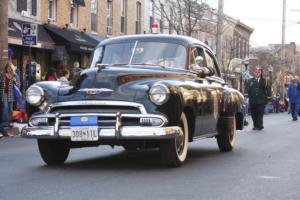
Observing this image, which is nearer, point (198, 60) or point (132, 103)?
point (132, 103)

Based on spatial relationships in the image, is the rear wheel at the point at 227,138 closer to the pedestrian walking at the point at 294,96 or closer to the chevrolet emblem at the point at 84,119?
the chevrolet emblem at the point at 84,119

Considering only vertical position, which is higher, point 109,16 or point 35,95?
point 109,16

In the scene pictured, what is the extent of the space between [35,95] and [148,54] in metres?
1.87

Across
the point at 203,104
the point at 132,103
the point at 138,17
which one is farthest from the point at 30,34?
the point at 138,17

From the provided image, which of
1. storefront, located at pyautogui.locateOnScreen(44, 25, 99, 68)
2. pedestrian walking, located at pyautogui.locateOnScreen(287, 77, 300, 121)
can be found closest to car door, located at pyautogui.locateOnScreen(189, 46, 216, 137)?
storefront, located at pyautogui.locateOnScreen(44, 25, 99, 68)

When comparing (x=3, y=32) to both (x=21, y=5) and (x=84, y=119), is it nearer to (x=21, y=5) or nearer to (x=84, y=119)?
(x=21, y=5)

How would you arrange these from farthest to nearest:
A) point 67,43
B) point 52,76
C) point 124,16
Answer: point 124,16
point 67,43
point 52,76

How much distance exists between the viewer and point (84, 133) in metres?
8.16

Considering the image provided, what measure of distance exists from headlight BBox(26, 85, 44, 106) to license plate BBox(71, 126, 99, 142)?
0.75m

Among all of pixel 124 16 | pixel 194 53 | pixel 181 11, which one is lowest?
pixel 194 53

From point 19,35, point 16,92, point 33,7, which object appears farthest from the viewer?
point 33,7

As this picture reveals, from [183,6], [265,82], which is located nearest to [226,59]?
[183,6]

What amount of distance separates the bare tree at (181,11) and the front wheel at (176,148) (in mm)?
24652

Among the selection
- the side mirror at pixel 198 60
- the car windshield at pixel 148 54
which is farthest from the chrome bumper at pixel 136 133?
the side mirror at pixel 198 60
